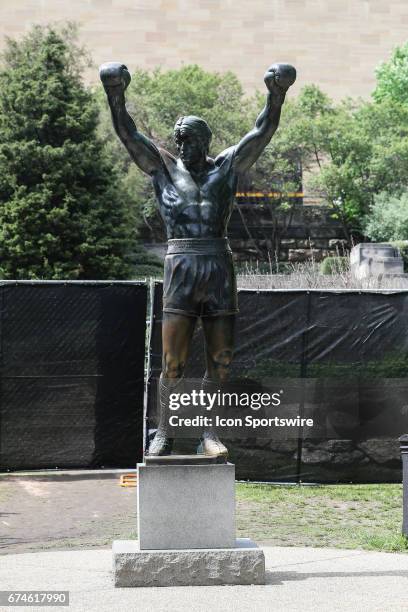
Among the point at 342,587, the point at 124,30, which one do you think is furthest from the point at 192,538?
the point at 124,30

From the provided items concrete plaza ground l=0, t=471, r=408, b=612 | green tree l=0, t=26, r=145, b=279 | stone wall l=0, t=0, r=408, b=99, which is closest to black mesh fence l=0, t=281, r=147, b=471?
concrete plaza ground l=0, t=471, r=408, b=612

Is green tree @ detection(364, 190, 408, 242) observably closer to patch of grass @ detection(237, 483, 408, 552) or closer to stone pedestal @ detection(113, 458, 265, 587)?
patch of grass @ detection(237, 483, 408, 552)

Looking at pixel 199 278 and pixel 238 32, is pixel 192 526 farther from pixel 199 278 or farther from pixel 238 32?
pixel 238 32

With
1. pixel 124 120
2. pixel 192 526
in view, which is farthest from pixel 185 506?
pixel 124 120

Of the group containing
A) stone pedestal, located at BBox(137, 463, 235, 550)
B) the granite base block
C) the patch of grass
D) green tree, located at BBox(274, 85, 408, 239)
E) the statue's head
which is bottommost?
the patch of grass

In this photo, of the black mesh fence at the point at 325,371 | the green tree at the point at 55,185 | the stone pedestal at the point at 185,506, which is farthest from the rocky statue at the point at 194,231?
the green tree at the point at 55,185

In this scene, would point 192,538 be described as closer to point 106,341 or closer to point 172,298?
point 172,298

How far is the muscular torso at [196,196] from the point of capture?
737 cm

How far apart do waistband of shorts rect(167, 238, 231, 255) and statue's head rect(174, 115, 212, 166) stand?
1.99 feet

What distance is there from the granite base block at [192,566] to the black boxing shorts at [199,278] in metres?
1.67

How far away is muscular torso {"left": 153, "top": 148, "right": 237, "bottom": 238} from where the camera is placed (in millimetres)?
7367

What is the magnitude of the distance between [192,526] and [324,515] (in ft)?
12.5

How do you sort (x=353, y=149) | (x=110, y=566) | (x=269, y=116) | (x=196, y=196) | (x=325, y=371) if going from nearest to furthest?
(x=196, y=196) → (x=269, y=116) → (x=110, y=566) → (x=325, y=371) → (x=353, y=149)

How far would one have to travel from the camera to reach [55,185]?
110 ft
